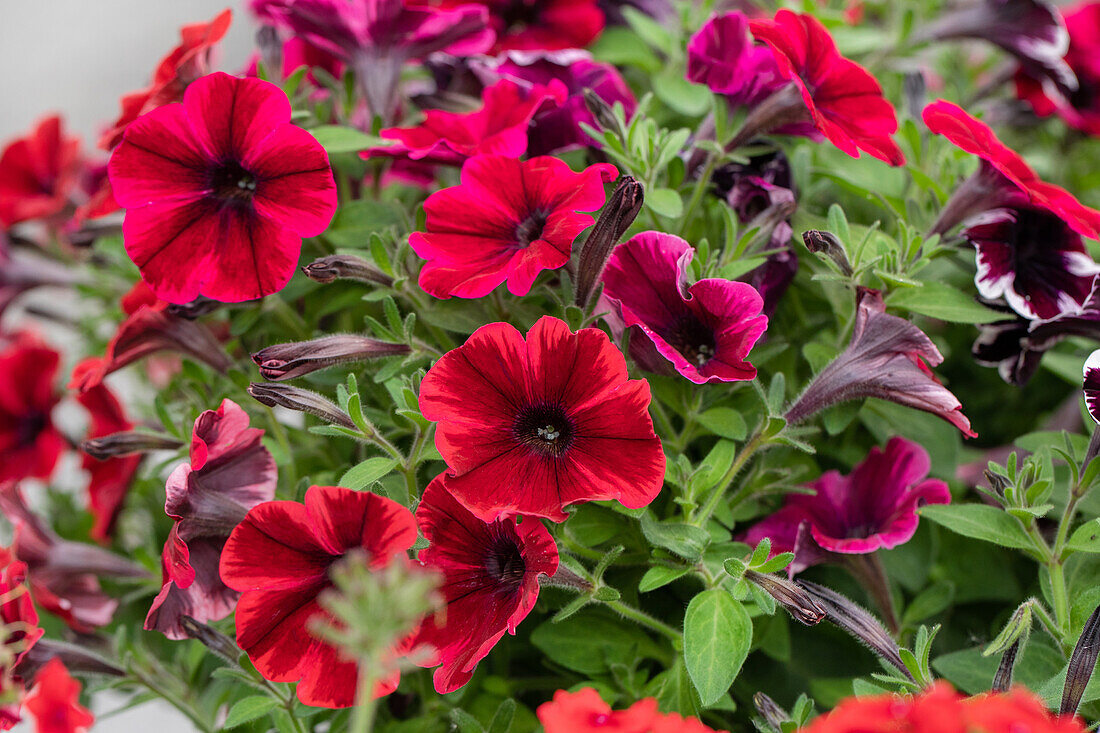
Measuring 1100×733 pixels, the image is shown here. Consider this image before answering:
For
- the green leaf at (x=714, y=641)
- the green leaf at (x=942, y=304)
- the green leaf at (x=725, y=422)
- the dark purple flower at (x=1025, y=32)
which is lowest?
the green leaf at (x=714, y=641)

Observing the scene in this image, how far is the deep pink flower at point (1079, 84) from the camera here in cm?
75

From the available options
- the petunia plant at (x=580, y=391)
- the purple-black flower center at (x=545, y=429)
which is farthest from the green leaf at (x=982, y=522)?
the purple-black flower center at (x=545, y=429)

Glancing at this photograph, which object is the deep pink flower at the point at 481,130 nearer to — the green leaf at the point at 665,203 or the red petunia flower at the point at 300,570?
the green leaf at the point at 665,203

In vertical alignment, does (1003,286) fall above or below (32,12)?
above

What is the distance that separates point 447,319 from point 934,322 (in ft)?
1.11

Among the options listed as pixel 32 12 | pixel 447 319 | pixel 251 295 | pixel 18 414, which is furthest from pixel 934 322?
pixel 32 12

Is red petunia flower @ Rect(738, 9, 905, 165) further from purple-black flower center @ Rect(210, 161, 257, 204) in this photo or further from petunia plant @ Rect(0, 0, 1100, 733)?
purple-black flower center @ Rect(210, 161, 257, 204)

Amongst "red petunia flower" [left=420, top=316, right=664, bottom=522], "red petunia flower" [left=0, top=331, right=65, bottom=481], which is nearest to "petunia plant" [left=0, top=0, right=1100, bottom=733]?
"red petunia flower" [left=420, top=316, right=664, bottom=522]

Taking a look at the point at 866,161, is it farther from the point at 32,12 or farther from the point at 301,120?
the point at 32,12

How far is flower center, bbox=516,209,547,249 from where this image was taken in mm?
502

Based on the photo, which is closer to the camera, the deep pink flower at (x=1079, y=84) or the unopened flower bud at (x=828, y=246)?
the unopened flower bud at (x=828, y=246)

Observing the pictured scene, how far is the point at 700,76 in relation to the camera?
0.58 metres

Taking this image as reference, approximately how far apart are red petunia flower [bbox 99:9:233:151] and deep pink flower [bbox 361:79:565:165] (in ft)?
0.43

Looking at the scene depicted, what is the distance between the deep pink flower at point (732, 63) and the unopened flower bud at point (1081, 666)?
1.11 feet
